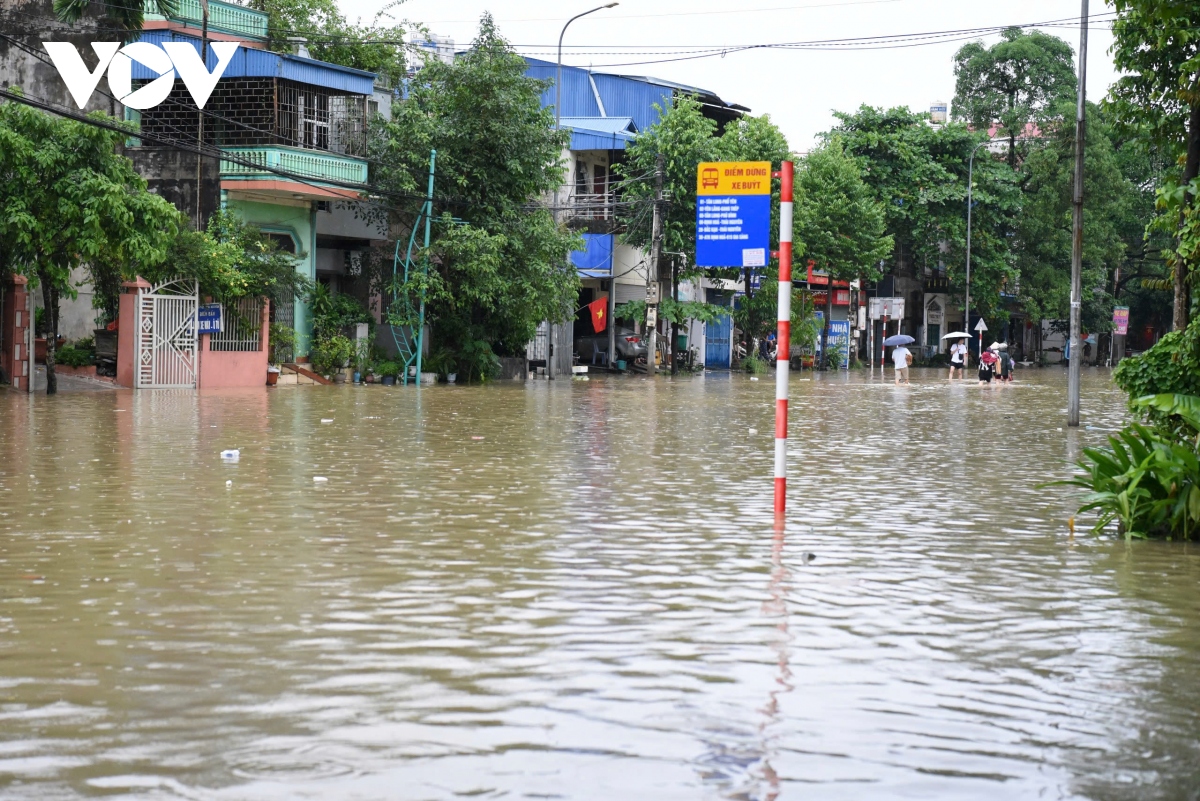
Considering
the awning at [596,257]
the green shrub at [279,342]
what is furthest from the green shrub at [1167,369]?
the awning at [596,257]

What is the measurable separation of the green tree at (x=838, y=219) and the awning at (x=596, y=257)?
35.6ft

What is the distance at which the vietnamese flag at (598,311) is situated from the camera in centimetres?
5450

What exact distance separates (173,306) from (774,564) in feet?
86.4

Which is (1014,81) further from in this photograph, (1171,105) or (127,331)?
(1171,105)

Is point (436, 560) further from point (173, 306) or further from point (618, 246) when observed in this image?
point (618, 246)

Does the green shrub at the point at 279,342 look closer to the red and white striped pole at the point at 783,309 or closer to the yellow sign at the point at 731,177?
the yellow sign at the point at 731,177

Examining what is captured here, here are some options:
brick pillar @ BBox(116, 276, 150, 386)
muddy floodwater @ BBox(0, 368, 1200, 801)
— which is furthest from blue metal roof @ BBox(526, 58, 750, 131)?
muddy floodwater @ BBox(0, 368, 1200, 801)

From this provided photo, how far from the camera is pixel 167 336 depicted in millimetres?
32656

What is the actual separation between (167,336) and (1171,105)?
24.2 metres

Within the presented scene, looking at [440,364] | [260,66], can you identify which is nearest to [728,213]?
[440,364]

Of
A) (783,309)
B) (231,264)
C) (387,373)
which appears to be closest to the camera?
(783,309)

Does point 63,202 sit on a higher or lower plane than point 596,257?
lower

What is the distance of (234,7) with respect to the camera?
41.3 meters

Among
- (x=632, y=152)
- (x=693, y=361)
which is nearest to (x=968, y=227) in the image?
(x=693, y=361)
